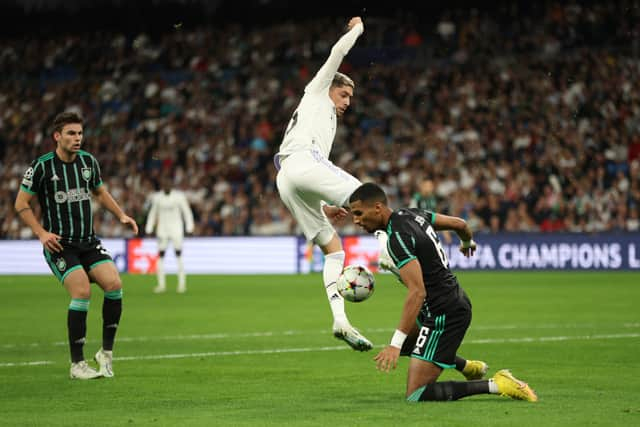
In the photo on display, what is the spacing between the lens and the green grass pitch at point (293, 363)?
7.81 metres

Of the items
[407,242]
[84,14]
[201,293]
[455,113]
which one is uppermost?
[84,14]

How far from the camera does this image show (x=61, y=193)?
10.3m

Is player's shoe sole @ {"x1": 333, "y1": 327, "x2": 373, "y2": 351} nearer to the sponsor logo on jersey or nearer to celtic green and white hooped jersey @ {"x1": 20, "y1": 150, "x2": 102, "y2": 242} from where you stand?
celtic green and white hooped jersey @ {"x1": 20, "y1": 150, "x2": 102, "y2": 242}

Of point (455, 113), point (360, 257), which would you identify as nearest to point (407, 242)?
point (360, 257)

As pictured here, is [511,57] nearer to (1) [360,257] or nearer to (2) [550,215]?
(2) [550,215]

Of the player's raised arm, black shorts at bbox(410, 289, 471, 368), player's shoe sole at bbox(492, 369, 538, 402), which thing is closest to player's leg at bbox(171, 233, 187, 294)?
the player's raised arm

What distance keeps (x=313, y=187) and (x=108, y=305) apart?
7.33ft

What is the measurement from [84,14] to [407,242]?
35.8m

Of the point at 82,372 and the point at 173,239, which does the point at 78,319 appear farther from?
the point at 173,239

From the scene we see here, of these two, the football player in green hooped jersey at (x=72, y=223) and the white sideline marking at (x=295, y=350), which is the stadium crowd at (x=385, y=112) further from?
the football player in green hooped jersey at (x=72, y=223)

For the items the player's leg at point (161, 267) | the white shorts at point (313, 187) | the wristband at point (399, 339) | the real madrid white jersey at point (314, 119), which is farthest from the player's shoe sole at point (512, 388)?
the player's leg at point (161, 267)

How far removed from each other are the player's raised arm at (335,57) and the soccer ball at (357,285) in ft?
6.13

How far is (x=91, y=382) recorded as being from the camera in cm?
995

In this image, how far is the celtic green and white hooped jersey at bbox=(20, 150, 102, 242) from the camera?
405 inches
